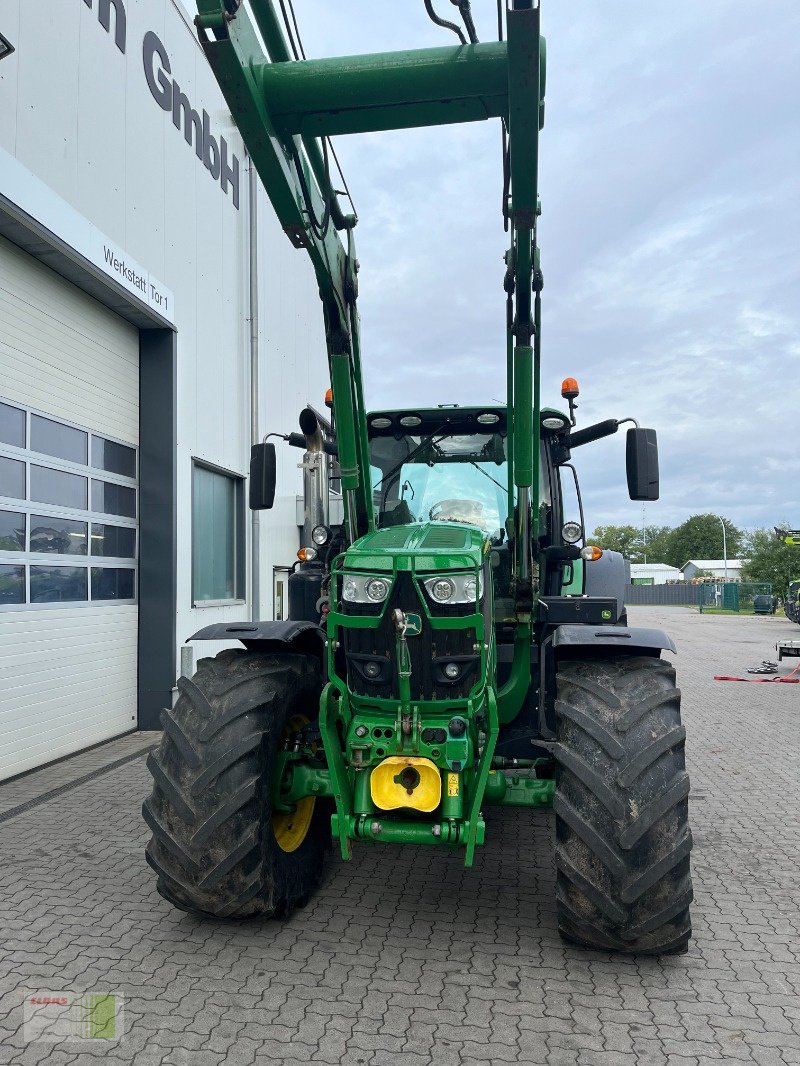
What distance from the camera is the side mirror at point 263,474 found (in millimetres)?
5273

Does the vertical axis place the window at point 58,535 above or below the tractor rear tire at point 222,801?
above

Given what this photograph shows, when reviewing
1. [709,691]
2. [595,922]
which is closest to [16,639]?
[595,922]

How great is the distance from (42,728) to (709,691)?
29.8ft

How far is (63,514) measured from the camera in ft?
25.0

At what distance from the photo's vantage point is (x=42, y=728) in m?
7.19

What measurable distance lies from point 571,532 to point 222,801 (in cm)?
266

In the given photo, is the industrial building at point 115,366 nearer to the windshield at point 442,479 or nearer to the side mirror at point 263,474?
the side mirror at point 263,474

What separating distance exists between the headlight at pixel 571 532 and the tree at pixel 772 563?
120 feet

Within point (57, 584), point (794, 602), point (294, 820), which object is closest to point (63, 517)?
point (57, 584)

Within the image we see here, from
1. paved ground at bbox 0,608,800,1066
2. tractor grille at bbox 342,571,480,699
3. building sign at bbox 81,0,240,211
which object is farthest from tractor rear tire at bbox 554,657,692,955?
building sign at bbox 81,0,240,211

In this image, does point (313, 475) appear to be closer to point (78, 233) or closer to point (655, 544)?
point (78, 233)

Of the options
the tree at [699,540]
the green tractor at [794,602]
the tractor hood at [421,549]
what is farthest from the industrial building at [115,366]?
the tree at [699,540]

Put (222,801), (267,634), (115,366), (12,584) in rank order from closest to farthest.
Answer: (222,801), (267,634), (12,584), (115,366)

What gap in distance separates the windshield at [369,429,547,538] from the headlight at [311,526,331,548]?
0.39 m
